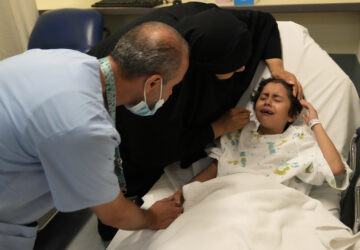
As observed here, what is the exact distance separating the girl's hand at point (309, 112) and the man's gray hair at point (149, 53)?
0.77 m

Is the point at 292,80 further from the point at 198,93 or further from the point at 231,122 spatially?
the point at 198,93

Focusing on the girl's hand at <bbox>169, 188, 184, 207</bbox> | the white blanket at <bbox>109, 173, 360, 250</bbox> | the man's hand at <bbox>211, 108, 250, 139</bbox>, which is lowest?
the girl's hand at <bbox>169, 188, 184, 207</bbox>

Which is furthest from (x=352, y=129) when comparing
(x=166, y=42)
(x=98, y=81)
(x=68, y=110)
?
(x=68, y=110)

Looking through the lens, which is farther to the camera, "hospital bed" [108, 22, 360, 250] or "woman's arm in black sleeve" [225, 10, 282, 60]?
"woman's arm in black sleeve" [225, 10, 282, 60]

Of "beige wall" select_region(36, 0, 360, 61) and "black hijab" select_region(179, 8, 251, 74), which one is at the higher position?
"black hijab" select_region(179, 8, 251, 74)

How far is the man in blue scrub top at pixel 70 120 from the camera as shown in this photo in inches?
33.4

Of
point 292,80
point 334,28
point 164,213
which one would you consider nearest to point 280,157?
point 292,80

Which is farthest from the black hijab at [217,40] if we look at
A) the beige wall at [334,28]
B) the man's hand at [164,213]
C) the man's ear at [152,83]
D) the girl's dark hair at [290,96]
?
the beige wall at [334,28]

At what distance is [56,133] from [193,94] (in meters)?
0.77

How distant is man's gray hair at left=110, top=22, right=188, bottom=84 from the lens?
967 millimetres

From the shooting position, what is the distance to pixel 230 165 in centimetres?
150

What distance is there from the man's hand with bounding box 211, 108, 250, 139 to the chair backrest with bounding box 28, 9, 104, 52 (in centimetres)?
130

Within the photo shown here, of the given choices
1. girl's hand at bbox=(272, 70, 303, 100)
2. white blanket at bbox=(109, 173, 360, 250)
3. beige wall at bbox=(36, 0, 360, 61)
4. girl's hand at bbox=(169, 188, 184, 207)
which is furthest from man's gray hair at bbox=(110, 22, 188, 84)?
beige wall at bbox=(36, 0, 360, 61)

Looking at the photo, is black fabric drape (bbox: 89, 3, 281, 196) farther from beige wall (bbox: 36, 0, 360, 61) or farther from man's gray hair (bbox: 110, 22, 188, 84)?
beige wall (bbox: 36, 0, 360, 61)
